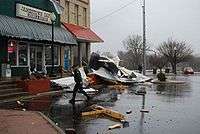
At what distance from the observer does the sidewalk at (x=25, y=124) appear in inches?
446

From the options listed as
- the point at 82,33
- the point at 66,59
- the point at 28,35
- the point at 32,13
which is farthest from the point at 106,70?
the point at 28,35

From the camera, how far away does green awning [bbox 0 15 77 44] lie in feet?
82.4

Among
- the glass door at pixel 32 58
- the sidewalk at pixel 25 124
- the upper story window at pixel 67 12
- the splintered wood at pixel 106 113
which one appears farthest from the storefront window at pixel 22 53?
the splintered wood at pixel 106 113

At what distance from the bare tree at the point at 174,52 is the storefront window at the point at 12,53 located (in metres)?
54.5

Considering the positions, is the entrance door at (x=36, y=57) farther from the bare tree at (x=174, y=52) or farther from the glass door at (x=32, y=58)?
the bare tree at (x=174, y=52)

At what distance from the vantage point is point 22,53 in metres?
29.5

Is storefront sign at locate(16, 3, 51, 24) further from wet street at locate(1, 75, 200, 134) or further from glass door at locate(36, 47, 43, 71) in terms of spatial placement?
wet street at locate(1, 75, 200, 134)

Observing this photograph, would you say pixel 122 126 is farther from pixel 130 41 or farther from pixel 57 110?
pixel 130 41

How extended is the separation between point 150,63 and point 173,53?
16.7m

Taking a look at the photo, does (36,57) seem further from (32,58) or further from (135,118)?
(135,118)

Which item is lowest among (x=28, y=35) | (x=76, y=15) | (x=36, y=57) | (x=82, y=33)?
(x=36, y=57)

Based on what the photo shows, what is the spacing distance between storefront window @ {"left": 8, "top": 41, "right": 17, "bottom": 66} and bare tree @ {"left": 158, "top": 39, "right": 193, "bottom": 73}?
54507 millimetres

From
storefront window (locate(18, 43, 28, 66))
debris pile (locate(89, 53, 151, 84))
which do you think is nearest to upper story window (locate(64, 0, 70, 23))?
debris pile (locate(89, 53, 151, 84))

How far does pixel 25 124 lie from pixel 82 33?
1045 inches
